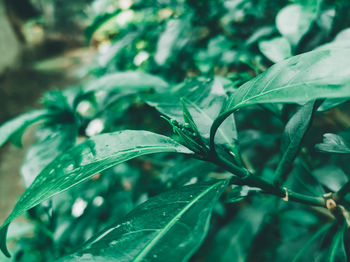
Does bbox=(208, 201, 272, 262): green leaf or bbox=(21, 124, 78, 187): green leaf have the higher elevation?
bbox=(21, 124, 78, 187): green leaf

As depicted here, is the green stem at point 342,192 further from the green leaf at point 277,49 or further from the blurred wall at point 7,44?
the blurred wall at point 7,44

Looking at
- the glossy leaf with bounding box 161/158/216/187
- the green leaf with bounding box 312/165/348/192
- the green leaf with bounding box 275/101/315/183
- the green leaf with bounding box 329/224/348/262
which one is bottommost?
the green leaf with bounding box 329/224/348/262

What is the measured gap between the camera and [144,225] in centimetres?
43

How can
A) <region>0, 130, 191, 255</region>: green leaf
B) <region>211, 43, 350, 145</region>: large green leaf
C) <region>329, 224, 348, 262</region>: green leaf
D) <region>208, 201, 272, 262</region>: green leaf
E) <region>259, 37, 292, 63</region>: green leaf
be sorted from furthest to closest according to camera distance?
<region>208, 201, 272, 262</region>: green leaf, <region>259, 37, 292, 63</region>: green leaf, <region>329, 224, 348, 262</region>: green leaf, <region>0, 130, 191, 255</region>: green leaf, <region>211, 43, 350, 145</region>: large green leaf

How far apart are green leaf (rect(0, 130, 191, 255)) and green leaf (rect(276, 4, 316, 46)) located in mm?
409

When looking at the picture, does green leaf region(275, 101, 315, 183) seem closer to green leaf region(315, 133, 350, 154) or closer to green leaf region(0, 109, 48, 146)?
green leaf region(315, 133, 350, 154)

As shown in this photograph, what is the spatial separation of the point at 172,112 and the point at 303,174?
34 centimetres

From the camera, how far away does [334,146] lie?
0.53 metres

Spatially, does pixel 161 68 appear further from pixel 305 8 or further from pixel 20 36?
pixel 20 36

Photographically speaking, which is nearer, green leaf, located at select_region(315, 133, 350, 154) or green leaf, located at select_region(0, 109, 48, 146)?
green leaf, located at select_region(315, 133, 350, 154)

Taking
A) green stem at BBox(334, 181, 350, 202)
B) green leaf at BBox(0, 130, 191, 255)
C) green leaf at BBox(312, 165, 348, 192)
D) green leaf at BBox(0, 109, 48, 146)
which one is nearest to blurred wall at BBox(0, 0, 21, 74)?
green leaf at BBox(0, 109, 48, 146)

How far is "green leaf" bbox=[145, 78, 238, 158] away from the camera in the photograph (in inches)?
22.5

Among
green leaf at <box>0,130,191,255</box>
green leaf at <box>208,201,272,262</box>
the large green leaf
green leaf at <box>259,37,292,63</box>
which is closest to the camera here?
the large green leaf

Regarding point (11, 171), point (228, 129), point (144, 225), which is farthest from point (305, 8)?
point (11, 171)
